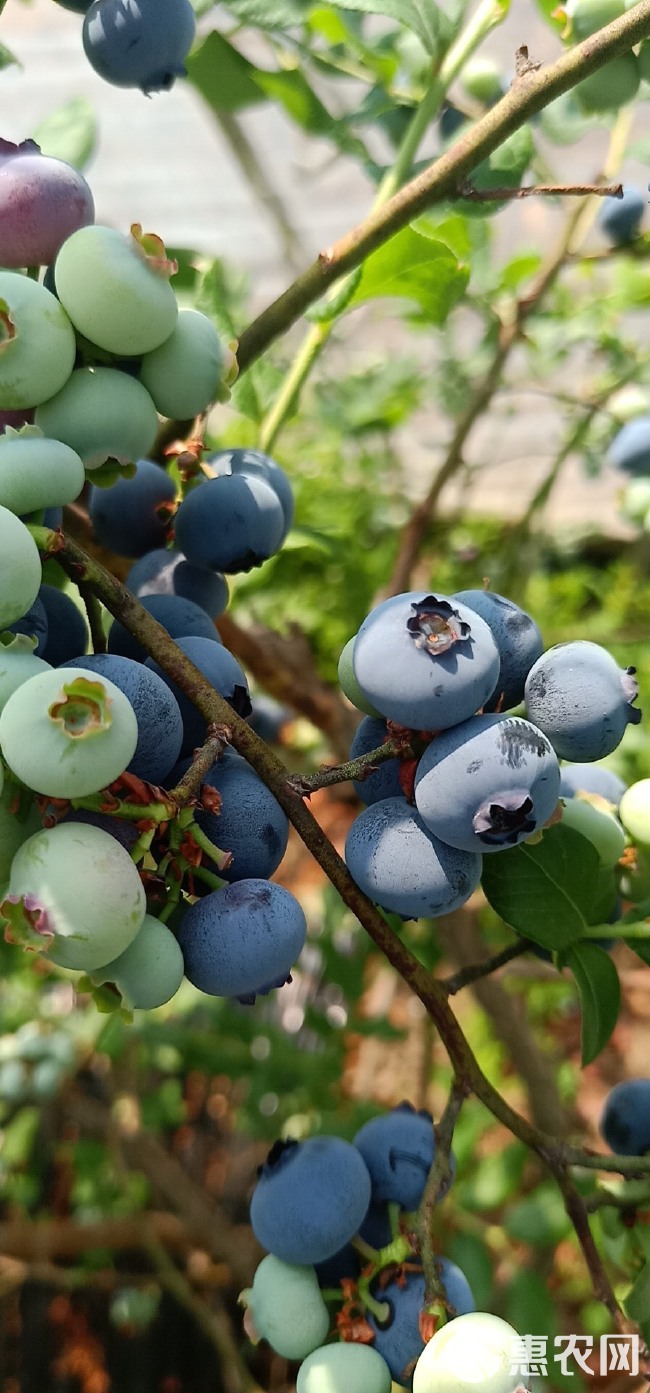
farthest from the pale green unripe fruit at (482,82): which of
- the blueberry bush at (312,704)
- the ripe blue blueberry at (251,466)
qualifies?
the ripe blue blueberry at (251,466)

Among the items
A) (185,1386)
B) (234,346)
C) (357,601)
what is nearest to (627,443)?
(357,601)

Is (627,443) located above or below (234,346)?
below

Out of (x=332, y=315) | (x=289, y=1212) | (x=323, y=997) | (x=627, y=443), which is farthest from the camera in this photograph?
(x=323, y=997)

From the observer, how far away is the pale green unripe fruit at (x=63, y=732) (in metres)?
0.39

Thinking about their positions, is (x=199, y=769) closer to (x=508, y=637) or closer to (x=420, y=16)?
(x=508, y=637)

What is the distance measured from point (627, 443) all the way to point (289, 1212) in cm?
108

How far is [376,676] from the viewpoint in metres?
0.46

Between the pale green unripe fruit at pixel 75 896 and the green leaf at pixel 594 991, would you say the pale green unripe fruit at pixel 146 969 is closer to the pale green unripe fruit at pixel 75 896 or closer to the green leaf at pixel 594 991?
the pale green unripe fruit at pixel 75 896

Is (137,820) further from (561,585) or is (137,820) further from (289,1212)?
(561,585)

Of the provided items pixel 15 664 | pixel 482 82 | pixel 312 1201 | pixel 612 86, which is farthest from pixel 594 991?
pixel 482 82

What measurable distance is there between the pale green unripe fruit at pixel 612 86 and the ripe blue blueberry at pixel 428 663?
0.46 metres

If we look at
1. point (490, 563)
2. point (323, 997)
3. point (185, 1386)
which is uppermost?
point (490, 563)

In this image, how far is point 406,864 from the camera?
48 cm

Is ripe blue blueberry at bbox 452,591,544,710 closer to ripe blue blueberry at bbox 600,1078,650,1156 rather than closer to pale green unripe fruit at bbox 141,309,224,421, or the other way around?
pale green unripe fruit at bbox 141,309,224,421
